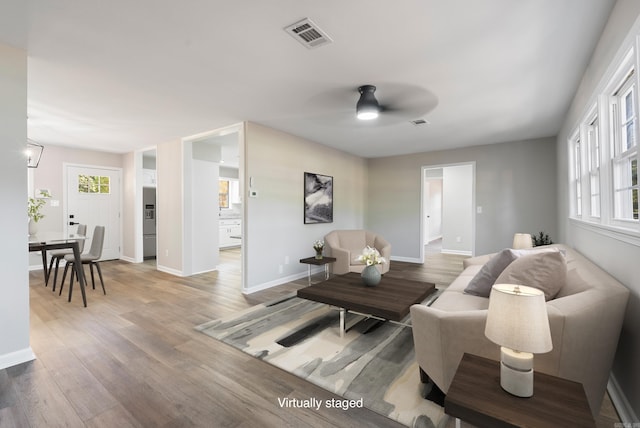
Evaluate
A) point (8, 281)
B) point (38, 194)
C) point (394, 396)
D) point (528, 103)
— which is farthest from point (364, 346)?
point (38, 194)

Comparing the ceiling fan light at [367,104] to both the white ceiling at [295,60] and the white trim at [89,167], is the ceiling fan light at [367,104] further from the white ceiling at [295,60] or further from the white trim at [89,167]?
the white trim at [89,167]

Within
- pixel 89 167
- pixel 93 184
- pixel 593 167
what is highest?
pixel 89 167

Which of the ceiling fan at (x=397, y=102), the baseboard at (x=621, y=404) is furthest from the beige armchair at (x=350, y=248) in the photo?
the baseboard at (x=621, y=404)

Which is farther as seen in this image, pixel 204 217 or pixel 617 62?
pixel 204 217

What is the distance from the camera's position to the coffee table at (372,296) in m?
2.31

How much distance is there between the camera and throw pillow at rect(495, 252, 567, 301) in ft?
6.05

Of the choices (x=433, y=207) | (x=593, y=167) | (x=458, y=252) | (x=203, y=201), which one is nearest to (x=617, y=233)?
(x=593, y=167)

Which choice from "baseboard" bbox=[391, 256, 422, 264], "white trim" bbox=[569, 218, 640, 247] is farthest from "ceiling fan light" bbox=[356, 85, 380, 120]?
"baseboard" bbox=[391, 256, 422, 264]

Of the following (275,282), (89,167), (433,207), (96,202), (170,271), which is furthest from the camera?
(433,207)

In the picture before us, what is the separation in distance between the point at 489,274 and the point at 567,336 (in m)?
1.12

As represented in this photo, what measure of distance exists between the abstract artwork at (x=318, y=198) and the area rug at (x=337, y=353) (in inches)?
87.1

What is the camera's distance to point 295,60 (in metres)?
2.46

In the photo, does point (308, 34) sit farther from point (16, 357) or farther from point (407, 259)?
point (407, 259)

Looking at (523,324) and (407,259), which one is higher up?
(523,324)
